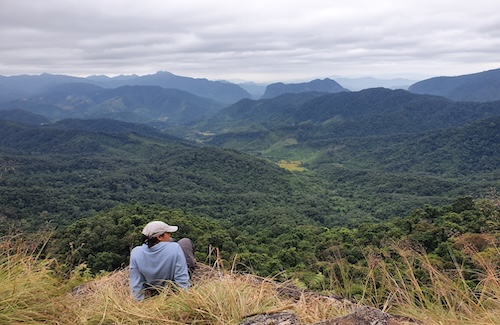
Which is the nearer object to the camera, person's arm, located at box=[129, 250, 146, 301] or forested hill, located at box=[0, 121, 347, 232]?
person's arm, located at box=[129, 250, 146, 301]

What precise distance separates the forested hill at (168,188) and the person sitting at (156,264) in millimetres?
38068

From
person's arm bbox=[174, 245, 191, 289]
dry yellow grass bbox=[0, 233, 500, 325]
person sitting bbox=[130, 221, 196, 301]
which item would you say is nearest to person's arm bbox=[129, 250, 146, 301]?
person sitting bbox=[130, 221, 196, 301]

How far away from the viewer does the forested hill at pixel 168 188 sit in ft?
187

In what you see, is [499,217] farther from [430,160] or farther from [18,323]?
[430,160]

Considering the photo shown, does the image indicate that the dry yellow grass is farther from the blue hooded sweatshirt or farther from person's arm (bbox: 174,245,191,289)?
the blue hooded sweatshirt

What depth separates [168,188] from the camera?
85.9m

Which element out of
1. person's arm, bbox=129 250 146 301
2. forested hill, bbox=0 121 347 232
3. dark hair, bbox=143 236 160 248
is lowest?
forested hill, bbox=0 121 347 232

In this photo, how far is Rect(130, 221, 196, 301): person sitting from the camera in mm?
4086

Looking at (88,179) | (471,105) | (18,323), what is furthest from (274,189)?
(471,105)

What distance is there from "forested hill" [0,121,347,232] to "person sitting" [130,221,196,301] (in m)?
38.1

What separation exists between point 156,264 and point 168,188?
84224 mm

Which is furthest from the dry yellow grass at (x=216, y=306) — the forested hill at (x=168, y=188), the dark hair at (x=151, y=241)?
the forested hill at (x=168, y=188)

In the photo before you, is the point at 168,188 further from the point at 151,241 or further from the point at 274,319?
the point at 274,319

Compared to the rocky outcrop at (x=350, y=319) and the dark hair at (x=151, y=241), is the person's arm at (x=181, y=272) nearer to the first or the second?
the dark hair at (x=151, y=241)
